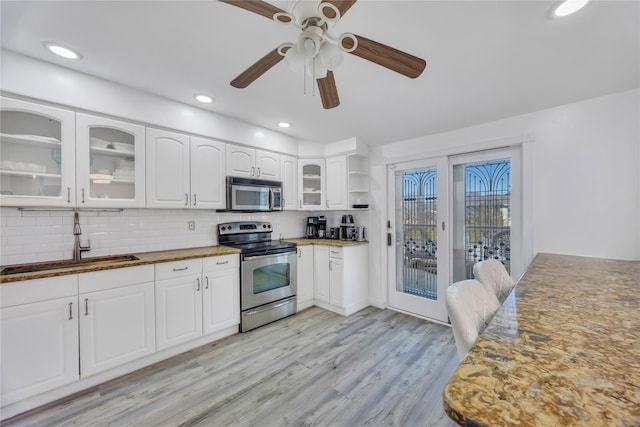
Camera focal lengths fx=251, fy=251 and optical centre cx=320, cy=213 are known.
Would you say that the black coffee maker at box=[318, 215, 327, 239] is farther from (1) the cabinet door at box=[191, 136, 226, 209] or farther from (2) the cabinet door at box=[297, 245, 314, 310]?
(1) the cabinet door at box=[191, 136, 226, 209]

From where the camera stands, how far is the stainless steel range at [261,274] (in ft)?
9.25

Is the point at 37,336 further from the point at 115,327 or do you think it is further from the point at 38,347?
the point at 115,327

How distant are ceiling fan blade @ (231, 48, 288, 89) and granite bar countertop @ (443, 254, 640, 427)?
4.97ft

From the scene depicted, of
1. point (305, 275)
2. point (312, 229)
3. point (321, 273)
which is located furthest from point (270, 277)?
point (312, 229)

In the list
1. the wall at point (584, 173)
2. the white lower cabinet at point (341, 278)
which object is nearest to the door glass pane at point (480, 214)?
the wall at point (584, 173)

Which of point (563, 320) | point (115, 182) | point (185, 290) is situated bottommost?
point (185, 290)

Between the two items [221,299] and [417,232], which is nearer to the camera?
[221,299]

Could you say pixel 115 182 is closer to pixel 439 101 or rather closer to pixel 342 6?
pixel 342 6

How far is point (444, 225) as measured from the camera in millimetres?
3061

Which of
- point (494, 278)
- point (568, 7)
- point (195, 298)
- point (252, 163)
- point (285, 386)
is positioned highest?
point (568, 7)

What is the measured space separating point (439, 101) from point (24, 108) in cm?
331

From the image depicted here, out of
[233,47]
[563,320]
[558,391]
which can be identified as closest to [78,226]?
[233,47]

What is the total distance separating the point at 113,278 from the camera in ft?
6.51

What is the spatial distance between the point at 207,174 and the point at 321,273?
1944mm
